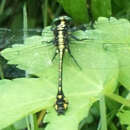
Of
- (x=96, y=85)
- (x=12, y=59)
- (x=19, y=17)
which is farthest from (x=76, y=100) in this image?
(x=19, y=17)

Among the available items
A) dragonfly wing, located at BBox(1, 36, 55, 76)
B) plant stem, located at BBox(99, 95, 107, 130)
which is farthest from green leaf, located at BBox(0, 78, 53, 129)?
plant stem, located at BBox(99, 95, 107, 130)

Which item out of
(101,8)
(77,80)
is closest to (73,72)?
(77,80)

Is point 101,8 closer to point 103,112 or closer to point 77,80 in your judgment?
point 77,80

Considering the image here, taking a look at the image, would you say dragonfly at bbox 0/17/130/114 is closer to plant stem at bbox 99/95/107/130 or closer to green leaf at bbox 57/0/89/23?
plant stem at bbox 99/95/107/130

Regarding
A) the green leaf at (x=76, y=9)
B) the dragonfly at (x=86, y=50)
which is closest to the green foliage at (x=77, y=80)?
the dragonfly at (x=86, y=50)

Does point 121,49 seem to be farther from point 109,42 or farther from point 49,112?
point 49,112

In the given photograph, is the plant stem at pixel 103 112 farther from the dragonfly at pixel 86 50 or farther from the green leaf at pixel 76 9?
the green leaf at pixel 76 9
